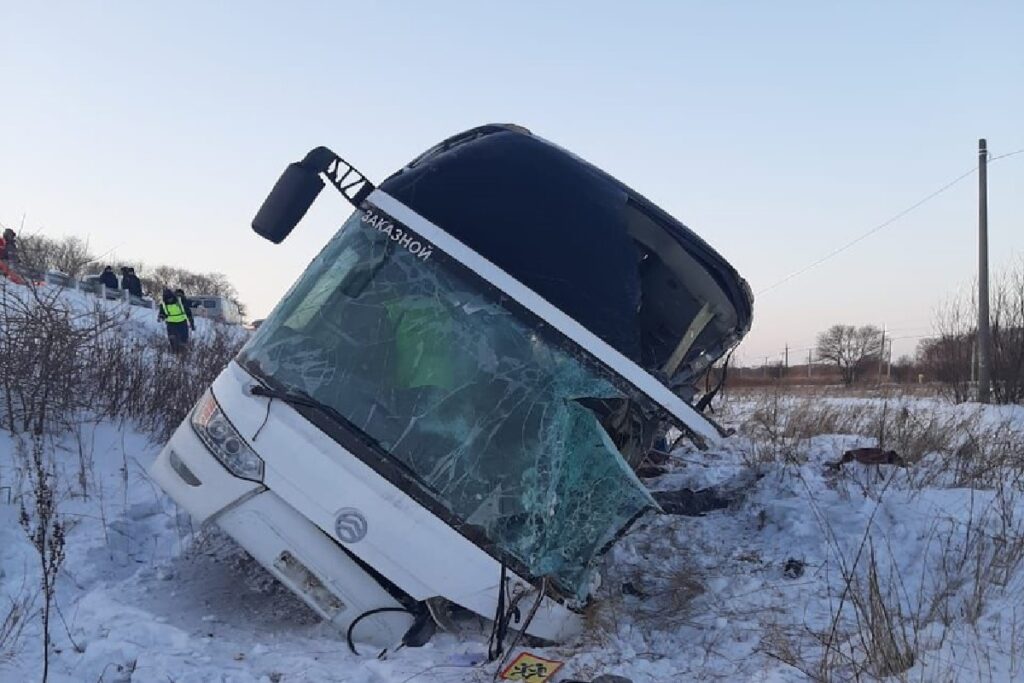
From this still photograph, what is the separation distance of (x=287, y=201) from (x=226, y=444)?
131 centimetres

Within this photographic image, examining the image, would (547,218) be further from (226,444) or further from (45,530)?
(45,530)

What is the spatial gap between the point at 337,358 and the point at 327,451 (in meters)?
0.55

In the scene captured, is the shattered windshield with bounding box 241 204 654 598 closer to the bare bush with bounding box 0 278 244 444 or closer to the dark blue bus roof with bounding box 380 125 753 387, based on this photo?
the dark blue bus roof with bounding box 380 125 753 387

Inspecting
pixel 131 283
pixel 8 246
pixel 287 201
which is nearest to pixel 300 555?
pixel 287 201

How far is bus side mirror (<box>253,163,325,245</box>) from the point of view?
4184 mm

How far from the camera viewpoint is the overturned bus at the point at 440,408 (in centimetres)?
349

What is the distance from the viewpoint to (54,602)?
12.0ft

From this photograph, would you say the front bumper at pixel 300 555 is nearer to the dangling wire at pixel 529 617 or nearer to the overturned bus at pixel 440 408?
the overturned bus at pixel 440 408

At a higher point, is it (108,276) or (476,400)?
(108,276)

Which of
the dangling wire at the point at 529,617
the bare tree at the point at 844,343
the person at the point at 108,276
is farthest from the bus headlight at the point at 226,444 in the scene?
the bare tree at the point at 844,343

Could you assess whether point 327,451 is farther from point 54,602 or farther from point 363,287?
point 54,602

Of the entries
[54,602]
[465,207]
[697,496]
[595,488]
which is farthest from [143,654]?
[697,496]

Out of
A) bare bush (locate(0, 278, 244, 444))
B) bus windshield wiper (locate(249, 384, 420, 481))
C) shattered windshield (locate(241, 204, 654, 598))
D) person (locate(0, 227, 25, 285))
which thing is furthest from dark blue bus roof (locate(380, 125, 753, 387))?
person (locate(0, 227, 25, 285))

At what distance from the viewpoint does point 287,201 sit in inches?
165
